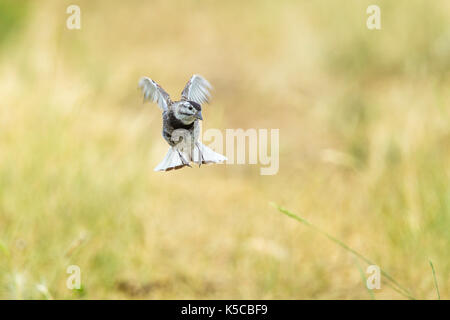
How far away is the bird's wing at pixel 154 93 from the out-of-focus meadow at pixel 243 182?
0.90 m

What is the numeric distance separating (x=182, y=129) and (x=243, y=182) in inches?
117

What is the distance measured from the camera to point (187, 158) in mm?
783

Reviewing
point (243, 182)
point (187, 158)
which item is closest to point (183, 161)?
point (187, 158)

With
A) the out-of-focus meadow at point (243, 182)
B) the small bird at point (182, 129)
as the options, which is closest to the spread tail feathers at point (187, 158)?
the small bird at point (182, 129)

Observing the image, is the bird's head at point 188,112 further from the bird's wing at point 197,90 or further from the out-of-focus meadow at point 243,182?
the out-of-focus meadow at point 243,182

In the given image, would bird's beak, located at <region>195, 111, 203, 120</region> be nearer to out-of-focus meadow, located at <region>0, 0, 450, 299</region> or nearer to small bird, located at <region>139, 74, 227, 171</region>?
small bird, located at <region>139, 74, 227, 171</region>

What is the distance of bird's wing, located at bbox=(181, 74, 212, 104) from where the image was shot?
2.76ft

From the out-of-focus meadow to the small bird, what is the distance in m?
0.92

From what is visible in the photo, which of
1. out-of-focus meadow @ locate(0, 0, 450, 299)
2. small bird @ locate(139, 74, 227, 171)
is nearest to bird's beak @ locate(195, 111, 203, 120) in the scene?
small bird @ locate(139, 74, 227, 171)

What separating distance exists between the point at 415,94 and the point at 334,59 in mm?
1240

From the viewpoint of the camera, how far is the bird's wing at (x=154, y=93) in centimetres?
82

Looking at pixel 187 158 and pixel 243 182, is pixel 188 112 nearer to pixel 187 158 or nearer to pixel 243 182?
pixel 187 158
